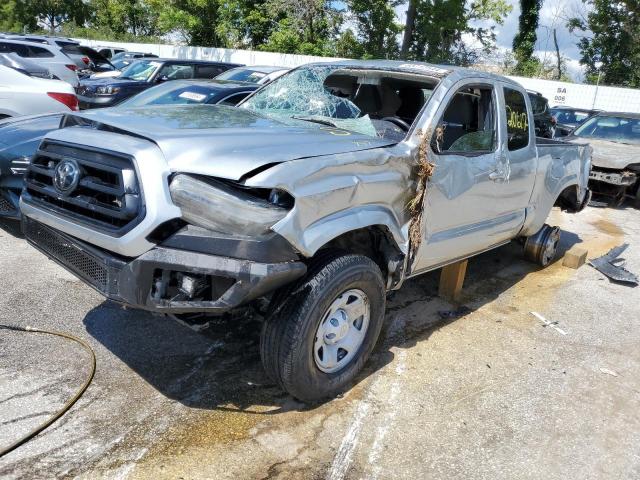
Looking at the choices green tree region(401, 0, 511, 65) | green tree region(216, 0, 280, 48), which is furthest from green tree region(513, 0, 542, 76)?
green tree region(216, 0, 280, 48)

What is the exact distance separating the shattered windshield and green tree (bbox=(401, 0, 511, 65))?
83.1 ft

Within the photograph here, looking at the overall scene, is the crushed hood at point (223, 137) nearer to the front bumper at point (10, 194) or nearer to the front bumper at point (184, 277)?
the front bumper at point (184, 277)

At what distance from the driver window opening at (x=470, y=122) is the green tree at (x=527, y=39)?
30209 millimetres

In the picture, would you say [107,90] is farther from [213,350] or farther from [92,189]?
[92,189]

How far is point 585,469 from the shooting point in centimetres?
295

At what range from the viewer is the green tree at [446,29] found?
2828 centimetres

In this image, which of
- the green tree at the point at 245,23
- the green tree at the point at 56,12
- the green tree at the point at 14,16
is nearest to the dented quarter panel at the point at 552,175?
the green tree at the point at 245,23

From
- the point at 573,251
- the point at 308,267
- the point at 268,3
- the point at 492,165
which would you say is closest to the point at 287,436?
the point at 308,267

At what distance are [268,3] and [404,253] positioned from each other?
30168 mm

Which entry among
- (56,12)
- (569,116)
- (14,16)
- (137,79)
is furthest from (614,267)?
(56,12)

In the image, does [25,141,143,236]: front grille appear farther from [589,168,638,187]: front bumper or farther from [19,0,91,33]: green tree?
[19,0,91,33]: green tree

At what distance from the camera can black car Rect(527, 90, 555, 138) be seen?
41.3 ft

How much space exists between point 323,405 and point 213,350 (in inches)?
35.4

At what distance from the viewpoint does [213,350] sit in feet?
12.3
